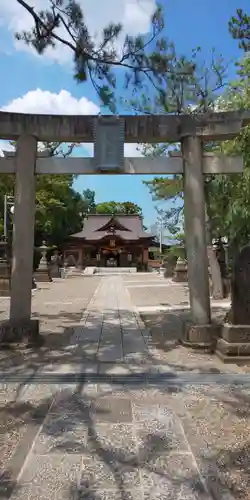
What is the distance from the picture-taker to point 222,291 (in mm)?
16375

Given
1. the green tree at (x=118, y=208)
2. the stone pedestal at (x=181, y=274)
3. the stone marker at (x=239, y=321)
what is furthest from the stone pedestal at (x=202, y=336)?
the green tree at (x=118, y=208)

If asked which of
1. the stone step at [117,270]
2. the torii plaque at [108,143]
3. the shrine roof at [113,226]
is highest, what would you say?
the shrine roof at [113,226]

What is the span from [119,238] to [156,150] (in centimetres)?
3135

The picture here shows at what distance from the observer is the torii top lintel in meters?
7.04

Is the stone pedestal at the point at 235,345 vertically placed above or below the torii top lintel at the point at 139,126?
below

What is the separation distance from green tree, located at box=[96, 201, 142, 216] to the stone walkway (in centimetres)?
6600

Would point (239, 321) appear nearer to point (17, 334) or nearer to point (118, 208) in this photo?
point (17, 334)

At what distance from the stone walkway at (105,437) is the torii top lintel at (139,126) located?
152 inches

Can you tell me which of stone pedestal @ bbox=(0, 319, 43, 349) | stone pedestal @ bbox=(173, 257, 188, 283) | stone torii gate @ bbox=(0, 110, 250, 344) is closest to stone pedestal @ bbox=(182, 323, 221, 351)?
stone torii gate @ bbox=(0, 110, 250, 344)

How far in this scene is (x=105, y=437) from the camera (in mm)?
3688

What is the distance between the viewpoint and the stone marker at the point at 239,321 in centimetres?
620

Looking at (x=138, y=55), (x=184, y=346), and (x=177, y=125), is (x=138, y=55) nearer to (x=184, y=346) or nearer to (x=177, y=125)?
(x=177, y=125)

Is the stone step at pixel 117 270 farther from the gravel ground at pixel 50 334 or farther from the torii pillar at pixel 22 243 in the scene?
the torii pillar at pixel 22 243

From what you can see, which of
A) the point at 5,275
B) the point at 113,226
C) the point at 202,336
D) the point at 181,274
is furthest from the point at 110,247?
the point at 202,336
